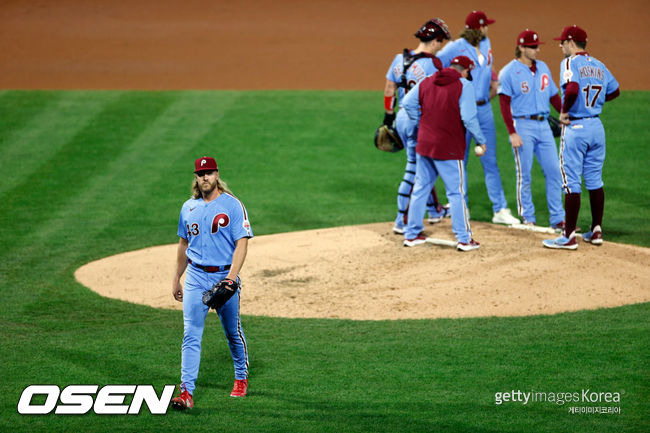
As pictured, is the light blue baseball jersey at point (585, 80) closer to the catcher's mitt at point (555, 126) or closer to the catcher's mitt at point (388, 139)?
the catcher's mitt at point (555, 126)

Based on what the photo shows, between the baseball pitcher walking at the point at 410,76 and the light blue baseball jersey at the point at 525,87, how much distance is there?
0.81 meters

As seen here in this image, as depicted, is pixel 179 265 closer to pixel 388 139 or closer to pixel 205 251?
pixel 205 251

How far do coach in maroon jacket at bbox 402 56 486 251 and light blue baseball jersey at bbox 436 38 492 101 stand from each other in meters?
1.01

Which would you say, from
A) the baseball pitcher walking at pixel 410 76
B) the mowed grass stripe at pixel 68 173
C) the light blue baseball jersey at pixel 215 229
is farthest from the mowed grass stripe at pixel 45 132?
the light blue baseball jersey at pixel 215 229

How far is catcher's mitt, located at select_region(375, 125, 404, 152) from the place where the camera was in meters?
9.78

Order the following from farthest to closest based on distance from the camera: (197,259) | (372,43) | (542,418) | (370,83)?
(372,43) → (370,83) → (197,259) → (542,418)

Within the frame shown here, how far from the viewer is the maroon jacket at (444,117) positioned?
8.70 meters

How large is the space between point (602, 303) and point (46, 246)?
6256 millimetres

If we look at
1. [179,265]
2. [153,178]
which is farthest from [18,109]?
[179,265]

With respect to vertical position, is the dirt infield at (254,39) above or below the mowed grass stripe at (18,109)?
above

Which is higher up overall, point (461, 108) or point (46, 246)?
point (461, 108)

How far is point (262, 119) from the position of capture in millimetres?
15523

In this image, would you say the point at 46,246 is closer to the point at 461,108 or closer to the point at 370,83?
the point at 461,108

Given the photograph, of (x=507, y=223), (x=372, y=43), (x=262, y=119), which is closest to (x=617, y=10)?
(x=372, y=43)
